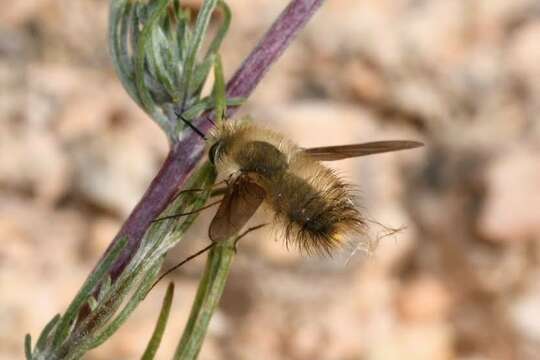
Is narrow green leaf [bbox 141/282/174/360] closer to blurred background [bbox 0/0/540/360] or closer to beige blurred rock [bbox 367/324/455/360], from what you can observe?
blurred background [bbox 0/0/540/360]

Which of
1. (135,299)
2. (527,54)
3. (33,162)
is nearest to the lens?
(135,299)

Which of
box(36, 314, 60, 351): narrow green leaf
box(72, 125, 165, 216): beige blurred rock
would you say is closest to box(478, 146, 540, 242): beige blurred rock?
box(72, 125, 165, 216): beige blurred rock

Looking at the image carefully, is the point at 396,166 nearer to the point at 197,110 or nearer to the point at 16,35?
the point at 16,35

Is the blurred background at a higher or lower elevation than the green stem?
higher

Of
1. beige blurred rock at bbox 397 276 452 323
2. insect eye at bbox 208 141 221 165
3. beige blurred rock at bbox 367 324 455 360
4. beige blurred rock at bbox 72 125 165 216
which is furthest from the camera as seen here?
beige blurred rock at bbox 397 276 452 323

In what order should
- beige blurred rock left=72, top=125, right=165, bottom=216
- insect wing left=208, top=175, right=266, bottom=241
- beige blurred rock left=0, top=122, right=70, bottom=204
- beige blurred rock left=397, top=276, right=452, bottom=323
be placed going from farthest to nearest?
beige blurred rock left=397, top=276, right=452, bottom=323, beige blurred rock left=72, top=125, right=165, bottom=216, beige blurred rock left=0, top=122, right=70, bottom=204, insect wing left=208, top=175, right=266, bottom=241

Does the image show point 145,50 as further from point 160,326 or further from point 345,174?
point 345,174

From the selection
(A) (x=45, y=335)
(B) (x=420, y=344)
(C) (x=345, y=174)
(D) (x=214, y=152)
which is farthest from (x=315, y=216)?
(B) (x=420, y=344)
